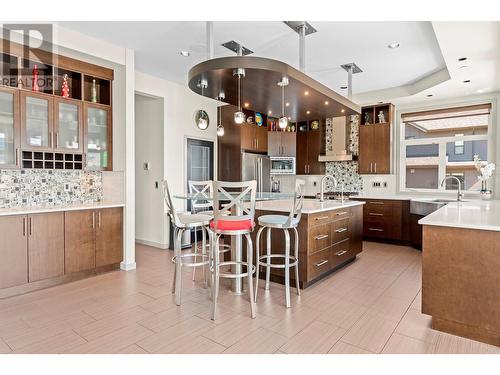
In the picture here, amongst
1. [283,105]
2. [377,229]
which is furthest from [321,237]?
[377,229]

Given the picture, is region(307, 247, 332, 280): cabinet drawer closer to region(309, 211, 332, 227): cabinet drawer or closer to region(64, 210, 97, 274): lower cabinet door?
region(309, 211, 332, 227): cabinet drawer

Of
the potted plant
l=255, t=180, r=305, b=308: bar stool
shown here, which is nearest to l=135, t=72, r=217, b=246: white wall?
l=255, t=180, r=305, b=308: bar stool

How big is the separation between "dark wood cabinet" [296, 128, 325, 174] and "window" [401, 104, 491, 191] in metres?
1.72

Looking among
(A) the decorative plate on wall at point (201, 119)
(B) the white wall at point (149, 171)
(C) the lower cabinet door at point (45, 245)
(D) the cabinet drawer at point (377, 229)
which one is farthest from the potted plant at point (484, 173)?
(C) the lower cabinet door at point (45, 245)

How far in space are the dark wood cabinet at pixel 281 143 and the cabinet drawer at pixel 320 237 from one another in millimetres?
3470

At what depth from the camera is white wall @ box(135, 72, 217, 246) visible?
523 centimetres

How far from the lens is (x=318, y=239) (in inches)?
135

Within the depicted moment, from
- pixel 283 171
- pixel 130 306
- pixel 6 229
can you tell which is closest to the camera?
pixel 130 306

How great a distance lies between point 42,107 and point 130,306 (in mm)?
2583

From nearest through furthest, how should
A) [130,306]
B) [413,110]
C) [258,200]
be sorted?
[130,306]
[258,200]
[413,110]

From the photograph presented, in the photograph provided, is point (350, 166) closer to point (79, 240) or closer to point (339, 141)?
point (339, 141)

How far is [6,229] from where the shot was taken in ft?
10.2
